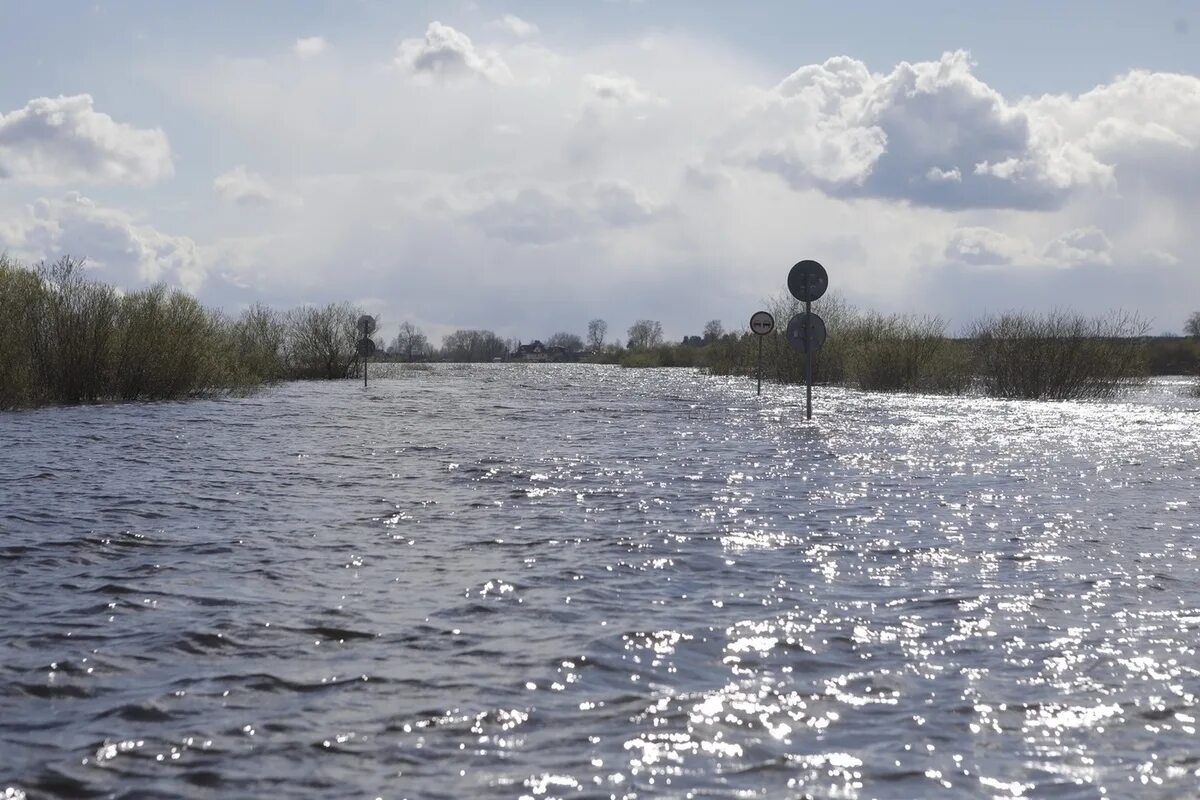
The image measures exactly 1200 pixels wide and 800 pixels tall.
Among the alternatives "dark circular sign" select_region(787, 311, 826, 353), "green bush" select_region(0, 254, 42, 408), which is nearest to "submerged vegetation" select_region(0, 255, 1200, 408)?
"green bush" select_region(0, 254, 42, 408)

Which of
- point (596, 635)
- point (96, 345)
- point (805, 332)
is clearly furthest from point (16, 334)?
point (596, 635)

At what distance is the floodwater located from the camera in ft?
13.4

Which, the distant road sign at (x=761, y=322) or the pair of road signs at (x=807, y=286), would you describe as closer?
the pair of road signs at (x=807, y=286)

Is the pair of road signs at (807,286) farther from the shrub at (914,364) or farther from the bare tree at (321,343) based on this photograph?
the bare tree at (321,343)

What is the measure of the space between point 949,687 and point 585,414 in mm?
23657

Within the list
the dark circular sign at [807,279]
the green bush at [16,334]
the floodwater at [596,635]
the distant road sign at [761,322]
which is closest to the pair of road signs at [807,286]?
the dark circular sign at [807,279]

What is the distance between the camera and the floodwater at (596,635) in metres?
4.07

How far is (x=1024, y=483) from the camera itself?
43.6 ft

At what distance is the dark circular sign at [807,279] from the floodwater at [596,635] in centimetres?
1024

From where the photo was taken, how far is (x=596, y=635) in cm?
594

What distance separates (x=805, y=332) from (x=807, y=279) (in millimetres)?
1041

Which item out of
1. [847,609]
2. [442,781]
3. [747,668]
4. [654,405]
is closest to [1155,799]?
[747,668]

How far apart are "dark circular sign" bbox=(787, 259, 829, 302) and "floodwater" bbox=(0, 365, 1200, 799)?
33.6ft

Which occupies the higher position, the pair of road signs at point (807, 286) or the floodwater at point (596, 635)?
the pair of road signs at point (807, 286)
